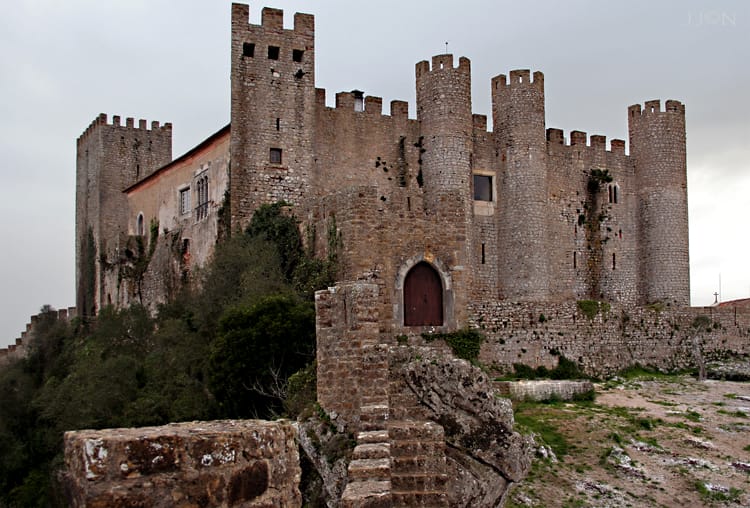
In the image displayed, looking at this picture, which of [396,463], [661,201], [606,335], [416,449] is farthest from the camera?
[661,201]

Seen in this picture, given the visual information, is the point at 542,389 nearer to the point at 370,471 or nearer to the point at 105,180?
the point at 370,471

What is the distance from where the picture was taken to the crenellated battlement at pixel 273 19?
91.0 feet

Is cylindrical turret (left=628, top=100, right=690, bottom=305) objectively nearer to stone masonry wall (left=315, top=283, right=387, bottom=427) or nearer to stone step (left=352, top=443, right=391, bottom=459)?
stone masonry wall (left=315, top=283, right=387, bottom=427)

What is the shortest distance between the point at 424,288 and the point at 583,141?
1789cm

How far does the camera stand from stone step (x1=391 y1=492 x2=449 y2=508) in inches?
406

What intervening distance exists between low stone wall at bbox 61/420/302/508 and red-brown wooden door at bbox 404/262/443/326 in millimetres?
14135

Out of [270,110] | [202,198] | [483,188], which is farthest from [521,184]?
[202,198]

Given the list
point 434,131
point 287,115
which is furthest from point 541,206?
point 287,115

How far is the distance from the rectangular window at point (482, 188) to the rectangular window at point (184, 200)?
11294 millimetres

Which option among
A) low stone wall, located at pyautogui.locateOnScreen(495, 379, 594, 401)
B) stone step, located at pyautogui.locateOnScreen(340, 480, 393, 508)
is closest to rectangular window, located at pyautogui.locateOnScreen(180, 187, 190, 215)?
low stone wall, located at pyautogui.locateOnScreen(495, 379, 594, 401)

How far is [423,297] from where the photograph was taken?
20234mm

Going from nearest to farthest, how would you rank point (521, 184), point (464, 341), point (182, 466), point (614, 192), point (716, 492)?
point (182, 466), point (716, 492), point (464, 341), point (521, 184), point (614, 192)

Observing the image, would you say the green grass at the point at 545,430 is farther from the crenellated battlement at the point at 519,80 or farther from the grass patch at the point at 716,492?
the crenellated battlement at the point at 519,80

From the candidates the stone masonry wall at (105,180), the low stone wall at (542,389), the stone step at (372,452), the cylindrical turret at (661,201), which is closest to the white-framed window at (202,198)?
the stone masonry wall at (105,180)
